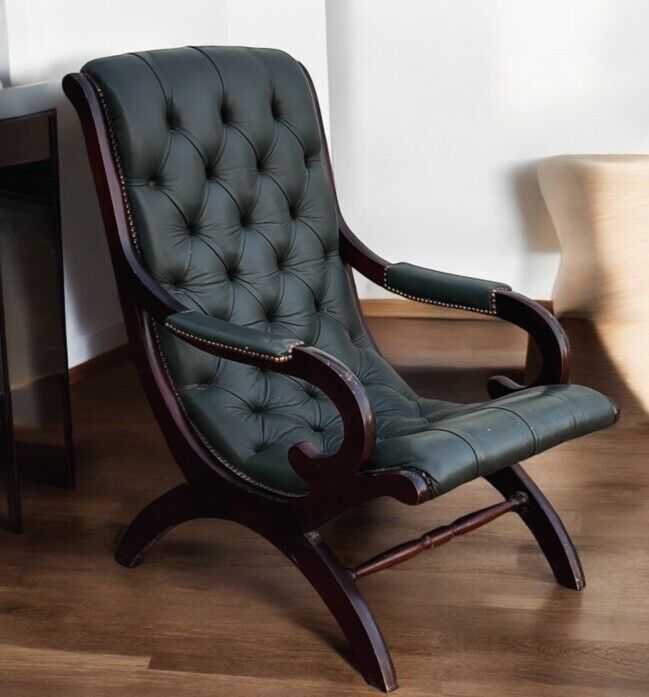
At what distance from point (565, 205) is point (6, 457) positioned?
170cm

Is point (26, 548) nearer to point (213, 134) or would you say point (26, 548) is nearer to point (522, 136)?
point (213, 134)

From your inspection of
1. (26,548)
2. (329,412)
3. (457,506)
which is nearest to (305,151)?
(329,412)

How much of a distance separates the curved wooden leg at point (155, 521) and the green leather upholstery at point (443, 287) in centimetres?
57

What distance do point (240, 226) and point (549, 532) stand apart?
0.82 meters

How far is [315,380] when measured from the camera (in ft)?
5.55

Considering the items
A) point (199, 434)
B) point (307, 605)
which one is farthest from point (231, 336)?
point (307, 605)

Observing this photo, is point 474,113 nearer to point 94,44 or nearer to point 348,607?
point 94,44

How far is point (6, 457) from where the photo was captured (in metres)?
2.20

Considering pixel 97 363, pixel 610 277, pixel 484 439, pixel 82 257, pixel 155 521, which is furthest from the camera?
pixel 97 363

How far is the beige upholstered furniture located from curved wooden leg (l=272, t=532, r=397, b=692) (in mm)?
1363

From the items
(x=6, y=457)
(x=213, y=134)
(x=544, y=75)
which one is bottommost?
(x=6, y=457)

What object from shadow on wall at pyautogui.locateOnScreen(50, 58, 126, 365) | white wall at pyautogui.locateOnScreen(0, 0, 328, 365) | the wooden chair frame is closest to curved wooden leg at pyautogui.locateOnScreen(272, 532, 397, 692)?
the wooden chair frame

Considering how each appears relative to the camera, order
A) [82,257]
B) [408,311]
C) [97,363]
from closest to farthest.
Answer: [82,257] → [97,363] → [408,311]

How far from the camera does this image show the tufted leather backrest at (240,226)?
1956 millimetres
